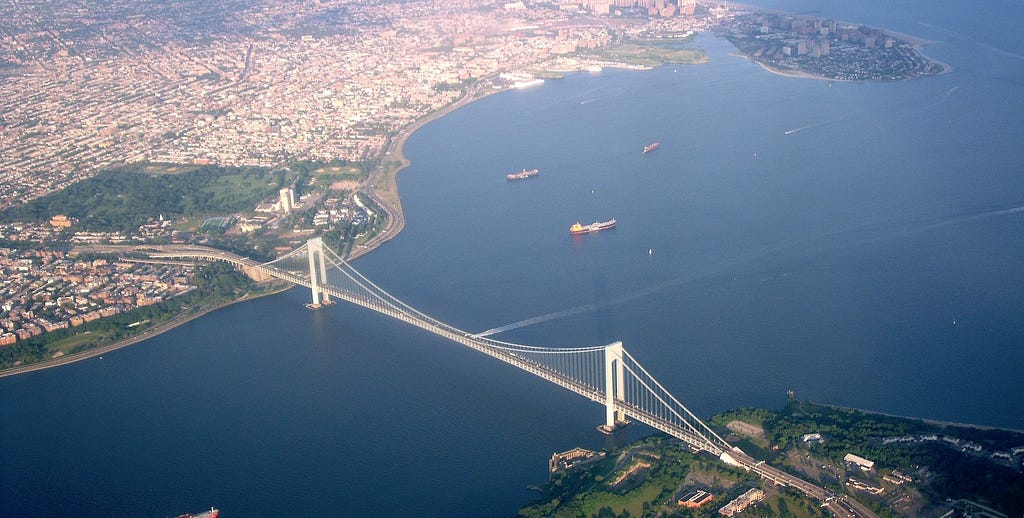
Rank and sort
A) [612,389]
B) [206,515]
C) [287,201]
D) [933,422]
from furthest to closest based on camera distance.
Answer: [287,201] → [612,389] → [933,422] → [206,515]

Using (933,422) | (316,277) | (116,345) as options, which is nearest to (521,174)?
(316,277)

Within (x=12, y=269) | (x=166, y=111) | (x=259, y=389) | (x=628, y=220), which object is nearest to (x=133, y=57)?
(x=166, y=111)

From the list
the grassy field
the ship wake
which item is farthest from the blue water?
the grassy field

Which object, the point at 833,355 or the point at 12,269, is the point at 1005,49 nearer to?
the point at 833,355

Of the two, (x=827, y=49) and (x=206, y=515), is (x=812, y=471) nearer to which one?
(x=206, y=515)

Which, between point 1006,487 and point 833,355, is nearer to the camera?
point 1006,487
